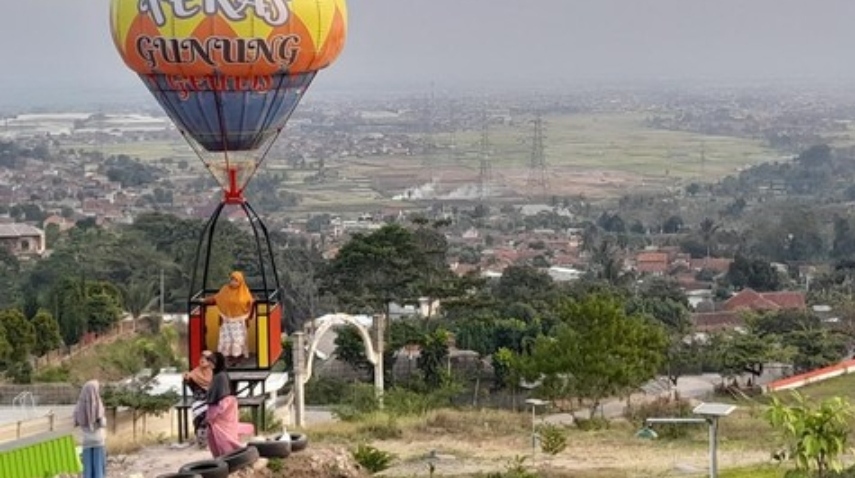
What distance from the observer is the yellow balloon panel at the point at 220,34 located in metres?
10.3

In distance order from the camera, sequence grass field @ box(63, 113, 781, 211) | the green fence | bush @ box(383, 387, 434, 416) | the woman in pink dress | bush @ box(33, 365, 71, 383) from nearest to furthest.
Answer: the green fence < the woman in pink dress < bush @ box(383, 387, 434, 416) < bush @ box(33, 365, 71, 383) < grass field @ box(63, 113, 781, 211)

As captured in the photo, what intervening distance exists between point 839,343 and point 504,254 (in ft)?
100

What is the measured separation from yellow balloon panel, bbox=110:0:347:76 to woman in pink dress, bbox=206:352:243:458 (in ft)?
8.97

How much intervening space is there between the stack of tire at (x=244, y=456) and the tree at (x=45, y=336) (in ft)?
47.2

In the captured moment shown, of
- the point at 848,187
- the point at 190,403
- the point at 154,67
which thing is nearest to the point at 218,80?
the point at 154,67

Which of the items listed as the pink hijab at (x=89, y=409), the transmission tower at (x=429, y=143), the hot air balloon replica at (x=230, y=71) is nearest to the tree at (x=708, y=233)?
the transmission tower at (x=429, y=143)

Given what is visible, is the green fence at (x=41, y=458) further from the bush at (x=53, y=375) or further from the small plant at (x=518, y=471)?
the bush at (x=53, y=375)

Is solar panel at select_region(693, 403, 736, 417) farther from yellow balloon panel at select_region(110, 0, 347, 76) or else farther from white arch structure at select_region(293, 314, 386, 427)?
white arch structure at select_region(293, 314, 386, 427)

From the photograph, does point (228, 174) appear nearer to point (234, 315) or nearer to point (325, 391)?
point (234, 315)

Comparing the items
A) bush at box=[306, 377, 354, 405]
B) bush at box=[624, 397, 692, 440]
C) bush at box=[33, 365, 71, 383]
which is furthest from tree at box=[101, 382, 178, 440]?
bush at box=[33, 365, 71, 383]

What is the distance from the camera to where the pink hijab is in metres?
7.72

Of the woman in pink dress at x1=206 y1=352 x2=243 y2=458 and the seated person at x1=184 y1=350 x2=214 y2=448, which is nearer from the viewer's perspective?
the woman in pink dress at x1=206 y1=352 x2=243 y2=458

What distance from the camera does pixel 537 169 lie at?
353 ft

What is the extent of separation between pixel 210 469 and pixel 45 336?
15.4 meters
